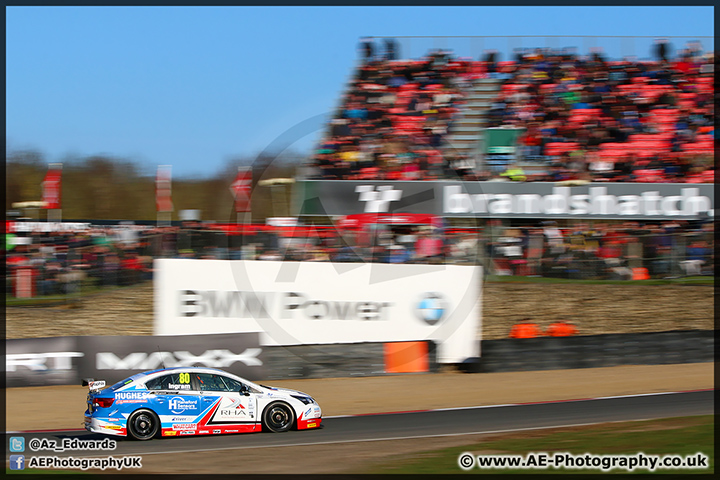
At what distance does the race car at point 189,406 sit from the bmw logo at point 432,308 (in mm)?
5636

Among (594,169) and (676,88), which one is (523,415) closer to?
(594,169)

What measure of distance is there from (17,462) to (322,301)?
8135 mm

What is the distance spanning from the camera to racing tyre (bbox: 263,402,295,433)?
33.7 ft

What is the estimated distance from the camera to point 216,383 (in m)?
10.2

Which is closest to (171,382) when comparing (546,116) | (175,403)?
(175,403)

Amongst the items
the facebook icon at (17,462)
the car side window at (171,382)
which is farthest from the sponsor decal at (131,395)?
the facebook icon at (17,462)

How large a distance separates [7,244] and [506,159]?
1245 centimetres

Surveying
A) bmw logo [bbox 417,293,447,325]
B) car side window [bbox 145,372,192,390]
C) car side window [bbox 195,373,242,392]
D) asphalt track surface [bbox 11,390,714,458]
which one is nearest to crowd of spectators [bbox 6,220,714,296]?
bmw logo [bbox 417,293,447,325]

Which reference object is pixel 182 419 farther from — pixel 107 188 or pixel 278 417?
pixel 107 188

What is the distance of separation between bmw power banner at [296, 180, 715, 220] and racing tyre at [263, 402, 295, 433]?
27.0 ft

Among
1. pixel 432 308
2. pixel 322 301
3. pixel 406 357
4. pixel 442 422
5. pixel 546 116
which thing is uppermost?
pixel 546 116

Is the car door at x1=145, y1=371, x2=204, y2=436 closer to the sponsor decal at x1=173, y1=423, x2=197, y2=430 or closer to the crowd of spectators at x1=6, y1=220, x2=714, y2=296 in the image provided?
the sponsor decal at x1=173, y1=423, x2=197, y2=430

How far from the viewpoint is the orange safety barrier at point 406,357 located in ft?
49.1

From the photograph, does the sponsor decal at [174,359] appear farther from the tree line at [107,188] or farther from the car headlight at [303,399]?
the tree line at [107,188]
